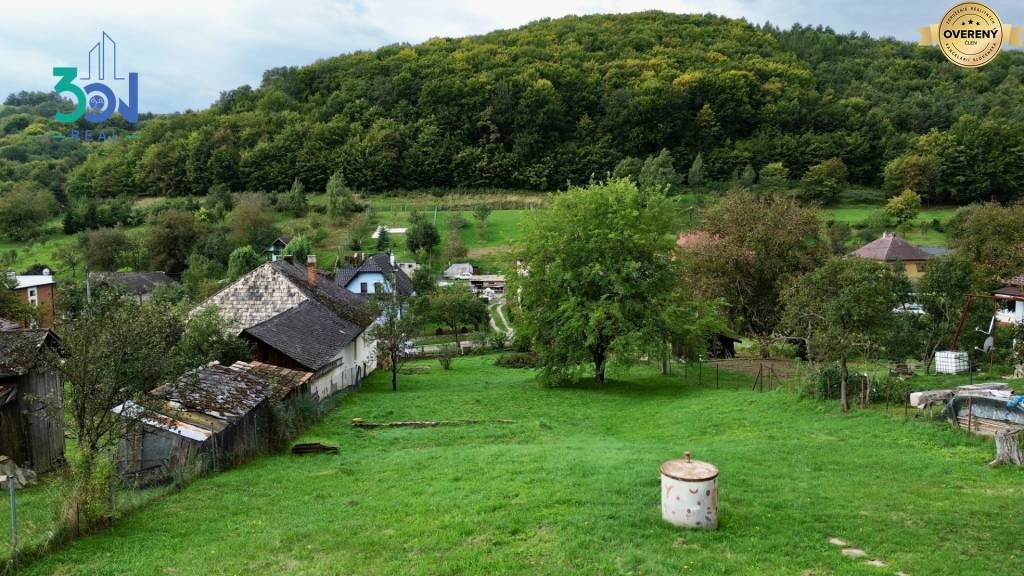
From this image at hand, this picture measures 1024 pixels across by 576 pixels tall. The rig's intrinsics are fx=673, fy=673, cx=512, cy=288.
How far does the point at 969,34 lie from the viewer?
24.2 metres

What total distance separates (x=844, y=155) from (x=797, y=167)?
681 centimetres

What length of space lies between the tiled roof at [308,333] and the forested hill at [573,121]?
78980 millimetres

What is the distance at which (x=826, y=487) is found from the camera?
Result: 12.4 m

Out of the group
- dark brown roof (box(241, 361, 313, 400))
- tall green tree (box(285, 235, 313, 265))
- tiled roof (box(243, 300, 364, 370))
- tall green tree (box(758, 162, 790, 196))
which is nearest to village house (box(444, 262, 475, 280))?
tall green tree (box(285, 235, 313, 265))

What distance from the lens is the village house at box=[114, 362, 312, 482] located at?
574 inches

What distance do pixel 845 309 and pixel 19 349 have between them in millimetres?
21503

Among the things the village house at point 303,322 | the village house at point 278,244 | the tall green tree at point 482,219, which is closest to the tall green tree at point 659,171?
the tall green tree at point 482,219

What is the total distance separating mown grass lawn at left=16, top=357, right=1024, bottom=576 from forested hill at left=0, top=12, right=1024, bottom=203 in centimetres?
8409

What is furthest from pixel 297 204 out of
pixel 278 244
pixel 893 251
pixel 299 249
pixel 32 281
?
pixel 893 251

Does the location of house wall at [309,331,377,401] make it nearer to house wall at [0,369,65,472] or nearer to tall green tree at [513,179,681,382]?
tall green tree at [513,179,681,382]

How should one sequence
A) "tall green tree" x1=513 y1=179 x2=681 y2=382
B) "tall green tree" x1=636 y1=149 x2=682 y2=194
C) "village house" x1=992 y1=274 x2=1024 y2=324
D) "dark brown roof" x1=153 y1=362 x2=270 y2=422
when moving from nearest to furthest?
"dark brown roof" x1=153 y1=362 x2=270 y2=422
"tall green tree" x1=513 y1=179 x2=681 y2=382
"village house" x1=992 y1=274 x2=1024 y2=324
"tall green tree" x1=636 y1=149 x2=682 y2=194

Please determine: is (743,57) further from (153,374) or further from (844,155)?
(153,374)

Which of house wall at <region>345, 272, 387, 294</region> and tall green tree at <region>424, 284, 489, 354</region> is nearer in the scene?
tall green tree at <region>424, 284, 489, 354</region>

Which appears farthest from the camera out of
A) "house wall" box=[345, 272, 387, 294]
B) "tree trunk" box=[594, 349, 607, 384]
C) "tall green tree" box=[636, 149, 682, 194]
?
"tall green tree" box=[636, 149, 682, 194]
